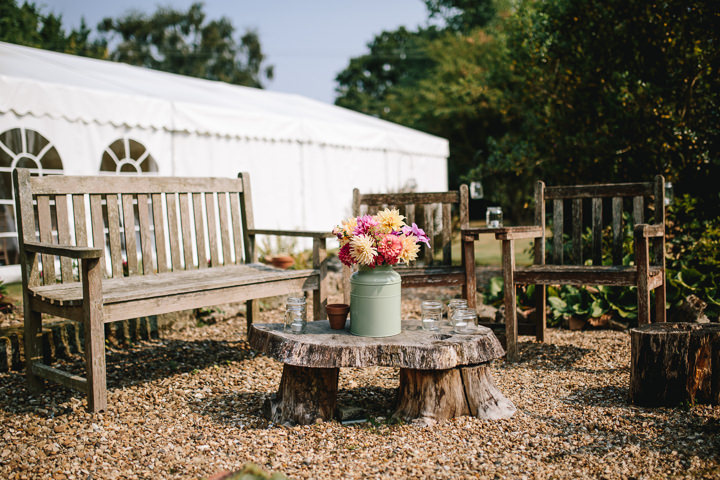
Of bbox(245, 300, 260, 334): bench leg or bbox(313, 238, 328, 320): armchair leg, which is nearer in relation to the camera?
bbox(313, 238, 328, 320): armchair leg

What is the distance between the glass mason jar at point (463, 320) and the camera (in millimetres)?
2686

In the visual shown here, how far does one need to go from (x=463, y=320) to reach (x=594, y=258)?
160 centimetres

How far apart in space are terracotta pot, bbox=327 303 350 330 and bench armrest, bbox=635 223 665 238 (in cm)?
175

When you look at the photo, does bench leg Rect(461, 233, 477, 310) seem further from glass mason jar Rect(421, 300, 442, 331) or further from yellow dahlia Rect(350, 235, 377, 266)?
yellow dahlia Rect(350, 235, 377, 266)

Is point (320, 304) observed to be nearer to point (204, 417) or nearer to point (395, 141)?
point (204, 417)

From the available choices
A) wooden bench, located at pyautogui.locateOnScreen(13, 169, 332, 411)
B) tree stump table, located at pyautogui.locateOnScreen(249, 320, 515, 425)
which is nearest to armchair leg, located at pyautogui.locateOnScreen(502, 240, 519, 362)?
tree stump table, located at pyautogui.locateOnScreen(249, 320, 515, 425)

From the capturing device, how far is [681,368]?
104 inches

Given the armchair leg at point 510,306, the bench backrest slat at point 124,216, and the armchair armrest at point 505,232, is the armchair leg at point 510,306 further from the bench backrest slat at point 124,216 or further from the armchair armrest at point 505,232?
the bench backrest slat at point 124,216

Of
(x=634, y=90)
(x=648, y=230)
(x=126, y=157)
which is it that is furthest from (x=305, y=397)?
(x=126, y=157)

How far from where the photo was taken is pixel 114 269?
11.3ft

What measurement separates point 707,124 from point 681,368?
317cm

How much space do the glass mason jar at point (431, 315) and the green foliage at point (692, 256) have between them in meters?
2.33

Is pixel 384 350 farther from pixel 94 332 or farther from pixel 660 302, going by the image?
pixel 660 302

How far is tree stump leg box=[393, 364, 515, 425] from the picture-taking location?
2.55m
